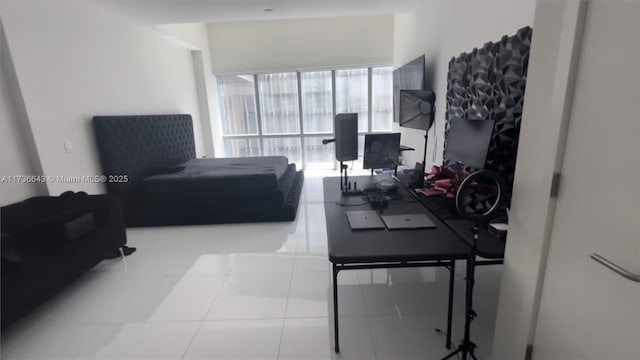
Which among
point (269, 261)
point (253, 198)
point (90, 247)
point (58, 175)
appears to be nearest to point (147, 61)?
point (58, 175)

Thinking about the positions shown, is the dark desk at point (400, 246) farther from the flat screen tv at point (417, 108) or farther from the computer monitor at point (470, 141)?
the flat screen tv at point (417, 108)

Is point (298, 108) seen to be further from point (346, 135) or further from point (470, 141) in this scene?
point (470, 141)

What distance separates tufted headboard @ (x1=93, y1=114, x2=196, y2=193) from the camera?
327 cm

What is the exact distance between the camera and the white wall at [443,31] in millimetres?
2010

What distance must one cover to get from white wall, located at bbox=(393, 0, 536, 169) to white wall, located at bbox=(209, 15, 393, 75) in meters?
0.64

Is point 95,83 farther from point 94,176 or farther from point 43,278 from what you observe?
point 43,278

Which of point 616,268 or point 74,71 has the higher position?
point 74,71

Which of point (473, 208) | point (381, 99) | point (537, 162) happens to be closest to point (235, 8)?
point (381, 99)

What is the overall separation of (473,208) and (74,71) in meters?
3.87

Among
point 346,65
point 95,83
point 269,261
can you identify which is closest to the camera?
point 269,261

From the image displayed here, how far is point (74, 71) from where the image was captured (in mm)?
2916

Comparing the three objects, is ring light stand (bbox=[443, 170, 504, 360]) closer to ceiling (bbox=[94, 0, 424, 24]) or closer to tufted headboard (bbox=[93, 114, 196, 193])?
ceiling (bbox=[94, 0, 424, 24])

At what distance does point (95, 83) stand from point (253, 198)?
2.18m

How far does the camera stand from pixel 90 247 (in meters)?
2.33
